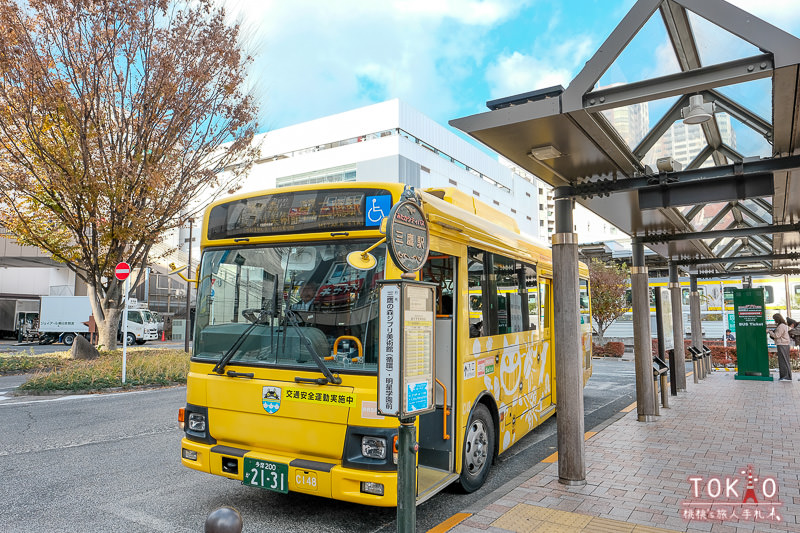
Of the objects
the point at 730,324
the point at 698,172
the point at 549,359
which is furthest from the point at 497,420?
the point at 730,324

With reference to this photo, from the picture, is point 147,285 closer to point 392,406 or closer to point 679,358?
point 679,358

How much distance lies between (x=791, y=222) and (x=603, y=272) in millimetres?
17417

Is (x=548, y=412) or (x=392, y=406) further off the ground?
(x=392, y=406)

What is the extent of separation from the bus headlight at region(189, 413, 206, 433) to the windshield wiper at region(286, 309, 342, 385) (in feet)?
3.72

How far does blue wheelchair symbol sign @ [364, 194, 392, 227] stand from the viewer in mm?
4312

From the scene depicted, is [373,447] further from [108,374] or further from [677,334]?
[108,374]

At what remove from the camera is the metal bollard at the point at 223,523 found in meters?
2.30

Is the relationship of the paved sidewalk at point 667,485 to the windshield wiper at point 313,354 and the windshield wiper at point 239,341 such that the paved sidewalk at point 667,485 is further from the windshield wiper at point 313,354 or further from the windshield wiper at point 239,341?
the windshield wiper at point 239,341

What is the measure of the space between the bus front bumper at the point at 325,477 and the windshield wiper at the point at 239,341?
709 millimetres

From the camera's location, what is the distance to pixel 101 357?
17016mm

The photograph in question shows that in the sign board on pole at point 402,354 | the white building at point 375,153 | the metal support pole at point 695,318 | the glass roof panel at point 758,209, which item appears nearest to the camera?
the sign board on pole at point 402,354

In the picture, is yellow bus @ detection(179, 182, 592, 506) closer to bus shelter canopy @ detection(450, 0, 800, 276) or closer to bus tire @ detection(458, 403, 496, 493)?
bus tire @ detection(458, 403, 496, 493)

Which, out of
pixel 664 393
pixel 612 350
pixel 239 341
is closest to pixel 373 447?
pixel 239 341

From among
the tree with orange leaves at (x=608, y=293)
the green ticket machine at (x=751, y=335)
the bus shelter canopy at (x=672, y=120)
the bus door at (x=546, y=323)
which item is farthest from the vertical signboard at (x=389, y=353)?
the tree with orange leaves at (x=608, y=293)
